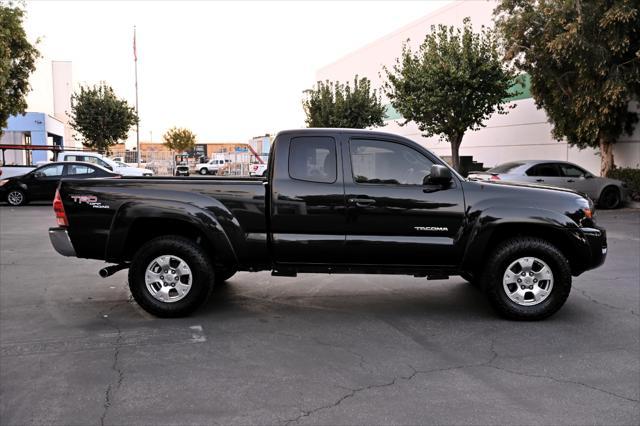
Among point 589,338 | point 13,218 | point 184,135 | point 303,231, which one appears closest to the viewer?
point 589,338

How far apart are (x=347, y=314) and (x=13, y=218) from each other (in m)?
12.7

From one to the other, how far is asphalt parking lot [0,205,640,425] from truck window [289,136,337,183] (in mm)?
1516

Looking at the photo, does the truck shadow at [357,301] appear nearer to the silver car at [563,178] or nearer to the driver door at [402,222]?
the driver door at [402,222]

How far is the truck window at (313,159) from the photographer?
5719mm

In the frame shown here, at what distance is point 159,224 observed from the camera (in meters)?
5.82

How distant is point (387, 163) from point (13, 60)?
19.9 m

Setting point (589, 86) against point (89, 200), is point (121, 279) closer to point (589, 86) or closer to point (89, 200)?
point (89, 200)

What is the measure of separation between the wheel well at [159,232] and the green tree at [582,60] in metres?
13.8

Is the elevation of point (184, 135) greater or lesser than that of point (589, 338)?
greater

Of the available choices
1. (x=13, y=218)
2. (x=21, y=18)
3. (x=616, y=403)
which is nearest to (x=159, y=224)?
(x=616, y=403)

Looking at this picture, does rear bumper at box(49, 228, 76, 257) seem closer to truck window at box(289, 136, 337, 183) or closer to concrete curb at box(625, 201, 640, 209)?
truck window at box(289, 136, 337, 183)

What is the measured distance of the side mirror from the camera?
542 centimetres

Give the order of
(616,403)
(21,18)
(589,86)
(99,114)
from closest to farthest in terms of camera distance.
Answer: (616,403) < (589,86) < (21,18) < (99,114)

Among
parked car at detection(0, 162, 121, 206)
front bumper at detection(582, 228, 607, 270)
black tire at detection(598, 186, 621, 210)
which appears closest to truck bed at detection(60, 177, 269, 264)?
front bumper at detection(582, 228, 607, 270)
